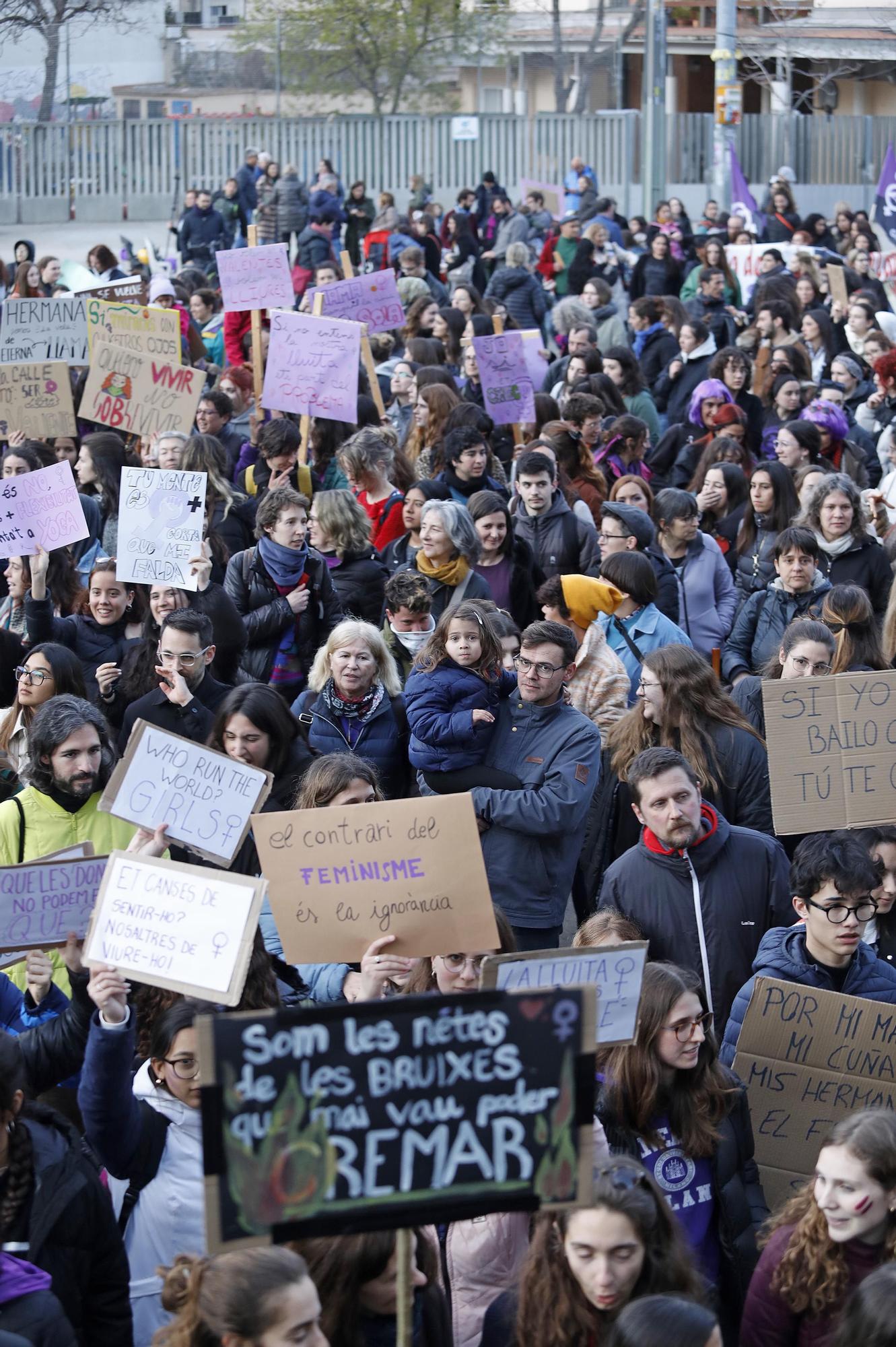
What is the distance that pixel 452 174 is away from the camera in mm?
34188

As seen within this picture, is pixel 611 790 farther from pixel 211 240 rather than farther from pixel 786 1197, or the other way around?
pixel 211 240

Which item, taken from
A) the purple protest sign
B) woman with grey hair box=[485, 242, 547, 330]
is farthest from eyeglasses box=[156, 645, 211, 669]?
woman with grey hair box=[485, 242, 547, 330]

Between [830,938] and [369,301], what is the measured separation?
842 centimetres

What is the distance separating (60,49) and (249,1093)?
127ft

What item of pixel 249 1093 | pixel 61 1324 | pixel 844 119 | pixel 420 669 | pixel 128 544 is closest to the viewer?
pixel 249 1093

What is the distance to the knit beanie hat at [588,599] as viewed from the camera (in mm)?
6742

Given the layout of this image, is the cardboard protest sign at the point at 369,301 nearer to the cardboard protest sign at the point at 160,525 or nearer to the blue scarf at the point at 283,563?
the cardboard protest sign at the point at 160,525

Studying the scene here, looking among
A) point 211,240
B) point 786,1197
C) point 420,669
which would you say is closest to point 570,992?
point 786,1197

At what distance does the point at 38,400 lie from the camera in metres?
9.55

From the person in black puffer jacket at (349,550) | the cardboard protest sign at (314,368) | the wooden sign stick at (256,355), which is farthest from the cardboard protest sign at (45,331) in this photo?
the person in black puffer jacket at (349,550)

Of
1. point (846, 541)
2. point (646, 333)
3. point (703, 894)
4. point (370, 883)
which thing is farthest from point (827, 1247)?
point (646, 333)

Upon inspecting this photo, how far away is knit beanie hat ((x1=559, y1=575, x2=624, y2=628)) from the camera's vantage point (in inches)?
265

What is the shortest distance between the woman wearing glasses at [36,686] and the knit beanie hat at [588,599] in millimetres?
1870

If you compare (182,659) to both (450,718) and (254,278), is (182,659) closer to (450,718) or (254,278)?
(450,718)
